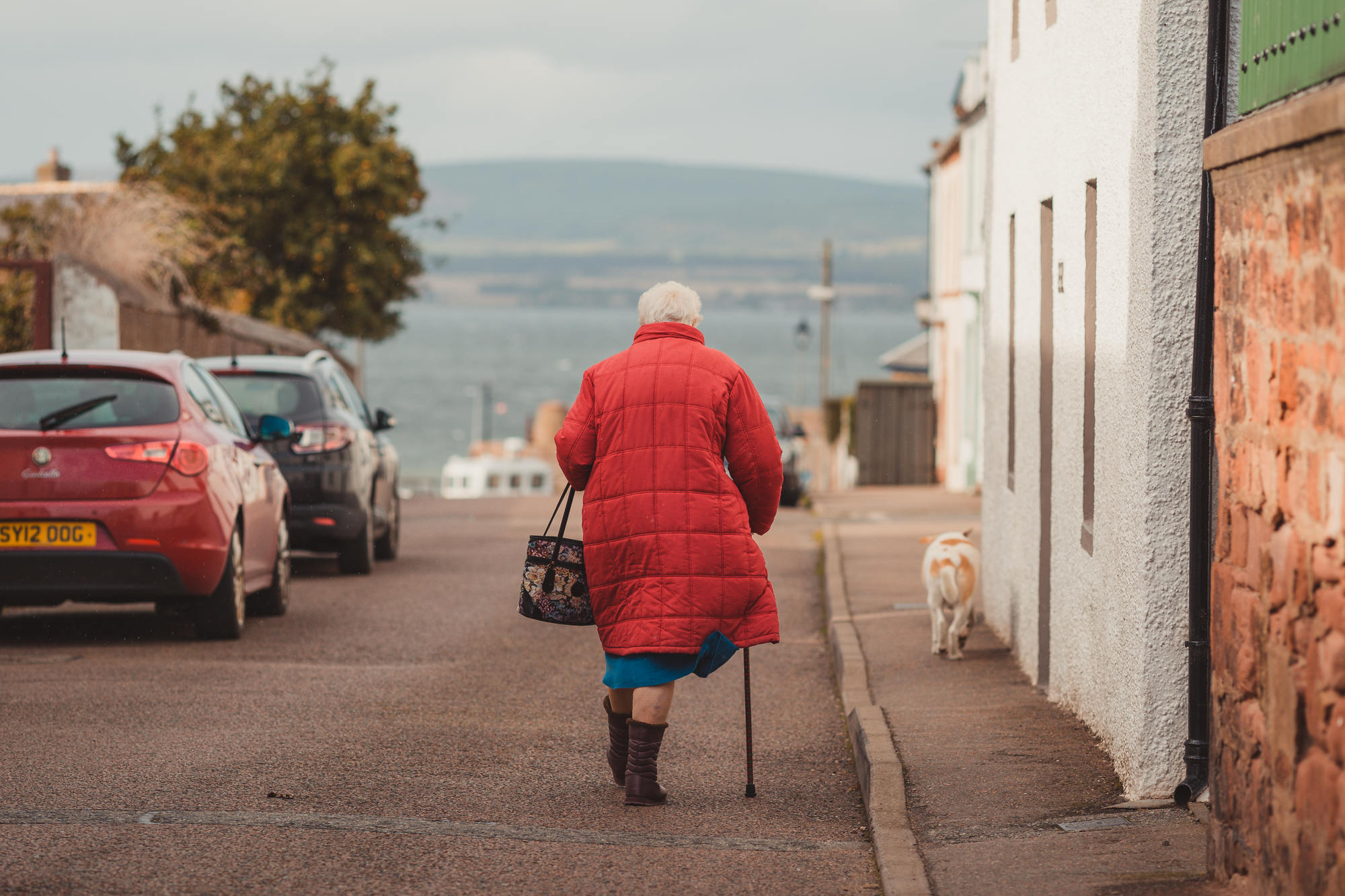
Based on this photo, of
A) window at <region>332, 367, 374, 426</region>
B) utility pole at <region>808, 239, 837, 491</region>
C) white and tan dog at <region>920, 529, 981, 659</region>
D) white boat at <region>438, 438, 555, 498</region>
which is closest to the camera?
white and tan dog at <region>920, 529, 981, 659</region>

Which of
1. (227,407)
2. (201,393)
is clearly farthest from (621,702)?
(227,407)

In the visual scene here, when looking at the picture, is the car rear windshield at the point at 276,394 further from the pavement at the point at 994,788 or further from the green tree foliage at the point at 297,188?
the green tree foliage at the point at 297,188

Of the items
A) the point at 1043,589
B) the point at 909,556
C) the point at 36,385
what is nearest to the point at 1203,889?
the point at 1043,589

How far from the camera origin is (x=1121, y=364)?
6461mm

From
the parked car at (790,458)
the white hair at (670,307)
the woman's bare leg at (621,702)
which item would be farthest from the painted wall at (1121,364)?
the parked car at (790,458)

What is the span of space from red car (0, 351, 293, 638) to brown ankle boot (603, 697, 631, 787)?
396 cm

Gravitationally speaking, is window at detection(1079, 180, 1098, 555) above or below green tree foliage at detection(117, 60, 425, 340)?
below

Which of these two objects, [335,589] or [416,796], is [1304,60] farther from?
[335,589]

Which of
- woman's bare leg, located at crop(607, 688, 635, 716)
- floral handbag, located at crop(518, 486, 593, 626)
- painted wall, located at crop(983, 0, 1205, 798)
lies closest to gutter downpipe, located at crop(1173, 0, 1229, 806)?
painted wall, located at crop(983, 0, 1205, 798)

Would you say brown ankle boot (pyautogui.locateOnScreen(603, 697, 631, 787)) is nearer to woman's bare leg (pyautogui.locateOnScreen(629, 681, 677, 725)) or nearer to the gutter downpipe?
woman's bare leg (pyautogui.locateOnScreen(629, 681, 677, 725))

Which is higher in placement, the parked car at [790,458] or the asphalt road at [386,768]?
the parked car at [790,458]

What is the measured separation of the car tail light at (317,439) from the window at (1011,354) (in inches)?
226

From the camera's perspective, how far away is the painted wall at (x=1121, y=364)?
19.7ft

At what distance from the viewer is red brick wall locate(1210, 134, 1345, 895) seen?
392 cm
